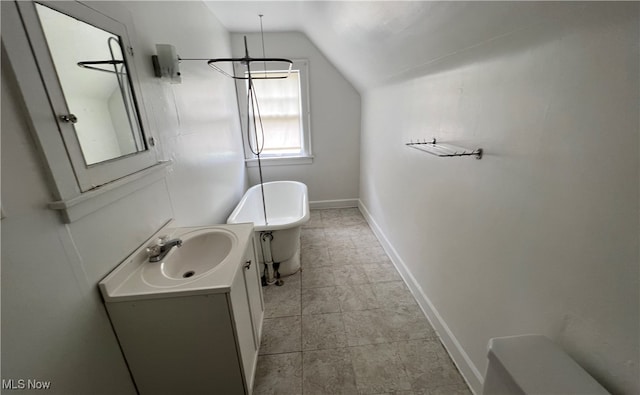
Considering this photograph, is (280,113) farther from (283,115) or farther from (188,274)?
(188,274)

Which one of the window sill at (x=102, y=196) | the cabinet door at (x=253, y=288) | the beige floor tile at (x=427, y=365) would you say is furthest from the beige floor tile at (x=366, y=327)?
the window sill at (x=102, y=196)

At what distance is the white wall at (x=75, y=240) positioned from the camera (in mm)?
735

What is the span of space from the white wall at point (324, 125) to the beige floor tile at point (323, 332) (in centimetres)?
230

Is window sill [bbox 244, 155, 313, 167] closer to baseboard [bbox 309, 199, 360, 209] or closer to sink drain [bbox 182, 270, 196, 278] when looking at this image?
baseboard [bbox 309, 199, 360, 209]

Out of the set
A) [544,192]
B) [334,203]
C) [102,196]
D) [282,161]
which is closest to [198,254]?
[102,196]

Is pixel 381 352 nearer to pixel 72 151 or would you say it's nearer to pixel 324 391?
pixel 324 391

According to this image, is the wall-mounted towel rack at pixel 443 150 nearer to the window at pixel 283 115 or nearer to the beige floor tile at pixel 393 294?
the beige floor tile at pixel 393 294

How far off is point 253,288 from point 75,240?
93 cm

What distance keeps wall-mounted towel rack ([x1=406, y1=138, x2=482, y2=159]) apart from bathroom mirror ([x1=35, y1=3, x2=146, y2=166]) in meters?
1.58

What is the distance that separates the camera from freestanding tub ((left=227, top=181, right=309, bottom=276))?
2.30 metres

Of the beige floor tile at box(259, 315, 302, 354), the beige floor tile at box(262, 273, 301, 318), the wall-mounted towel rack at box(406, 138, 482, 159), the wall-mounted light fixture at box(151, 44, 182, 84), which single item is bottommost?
the beige floor tile at box(259, 315, 302, 354)

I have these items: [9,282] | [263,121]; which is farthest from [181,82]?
[263,121]

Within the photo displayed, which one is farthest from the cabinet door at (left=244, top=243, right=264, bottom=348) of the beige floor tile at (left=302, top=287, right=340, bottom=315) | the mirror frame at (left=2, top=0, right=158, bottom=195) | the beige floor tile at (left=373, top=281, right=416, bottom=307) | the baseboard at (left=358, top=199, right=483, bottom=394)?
the baseboard at (left=358, top=199, right=483, bottom=394)

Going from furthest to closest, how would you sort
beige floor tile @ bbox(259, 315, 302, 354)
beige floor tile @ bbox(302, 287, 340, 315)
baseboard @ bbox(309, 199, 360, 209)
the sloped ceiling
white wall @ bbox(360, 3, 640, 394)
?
1. baseboard @ bbox(309, 199, 360, 209)
2. beige floor tile @ bbox(302, 287, 340, 315)
3. beige floor tile @ bbox(259, 315, 302, 354)
4. the sloped ceiling
5. white wall @ bbox(360, 3, 640, 394)
